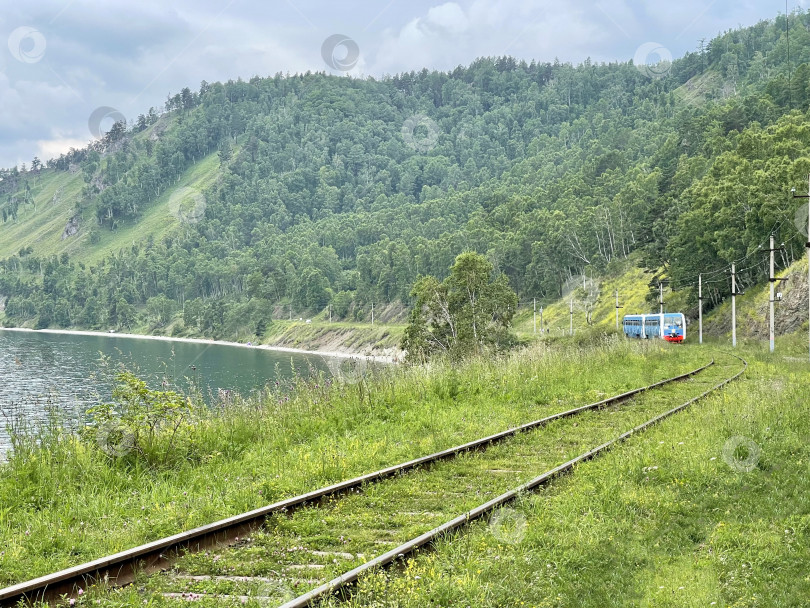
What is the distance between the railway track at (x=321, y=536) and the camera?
6.28 meters

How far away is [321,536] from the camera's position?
780 cm

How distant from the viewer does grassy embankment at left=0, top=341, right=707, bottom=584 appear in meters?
8.12

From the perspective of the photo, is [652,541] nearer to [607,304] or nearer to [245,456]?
[245,456]

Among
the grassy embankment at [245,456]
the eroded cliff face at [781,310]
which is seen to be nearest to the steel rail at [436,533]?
the grassy embankment at [245,456]

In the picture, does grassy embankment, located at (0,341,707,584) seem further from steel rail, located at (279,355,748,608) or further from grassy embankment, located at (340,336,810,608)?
grassy embankment, located at (340,336,810,608)

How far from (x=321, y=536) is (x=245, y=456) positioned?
476 cm

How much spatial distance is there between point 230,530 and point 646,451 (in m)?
6.93

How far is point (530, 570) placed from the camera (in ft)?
22.2

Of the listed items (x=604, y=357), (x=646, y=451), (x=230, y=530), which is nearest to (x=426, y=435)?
(x=646, y=451)

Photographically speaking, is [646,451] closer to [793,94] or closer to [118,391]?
[118,391]

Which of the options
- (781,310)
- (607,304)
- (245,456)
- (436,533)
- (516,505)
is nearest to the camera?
(436,533)

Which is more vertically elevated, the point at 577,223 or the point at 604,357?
the point at 577,223

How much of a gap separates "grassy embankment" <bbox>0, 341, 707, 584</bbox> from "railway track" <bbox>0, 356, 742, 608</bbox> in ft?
2.24

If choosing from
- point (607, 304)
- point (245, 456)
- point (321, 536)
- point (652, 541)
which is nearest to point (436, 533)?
point (321, 536)
